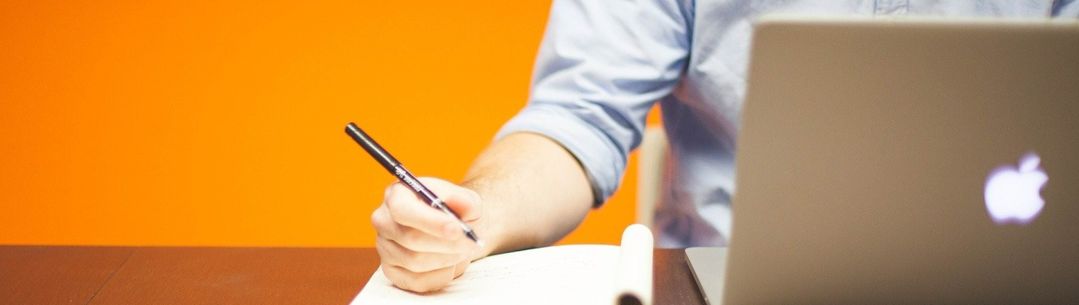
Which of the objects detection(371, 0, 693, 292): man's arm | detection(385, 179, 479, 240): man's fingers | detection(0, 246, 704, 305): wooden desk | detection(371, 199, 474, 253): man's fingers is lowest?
detection(0, 246, 704, 305): wooden desk

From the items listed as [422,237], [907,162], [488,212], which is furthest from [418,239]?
[907,162]

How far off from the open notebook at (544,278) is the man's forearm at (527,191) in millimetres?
43

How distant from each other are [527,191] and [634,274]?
0.32 metres

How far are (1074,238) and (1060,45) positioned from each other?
0.11 metres

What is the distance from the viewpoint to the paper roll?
17.4 inches

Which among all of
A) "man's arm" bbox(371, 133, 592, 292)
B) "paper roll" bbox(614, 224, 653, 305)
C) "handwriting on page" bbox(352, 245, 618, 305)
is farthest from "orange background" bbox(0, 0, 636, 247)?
"paper roll" bbox(614, 224, 653, 305)

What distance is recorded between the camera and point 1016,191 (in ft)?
1.32

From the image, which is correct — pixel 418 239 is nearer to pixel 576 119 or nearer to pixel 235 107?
pixel 576 119

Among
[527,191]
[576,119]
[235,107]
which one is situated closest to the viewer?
[527,191]

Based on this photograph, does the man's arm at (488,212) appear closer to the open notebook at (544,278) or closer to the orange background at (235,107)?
the open notebook at (544,278)

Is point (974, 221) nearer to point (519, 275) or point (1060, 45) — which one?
point (1060, 45)

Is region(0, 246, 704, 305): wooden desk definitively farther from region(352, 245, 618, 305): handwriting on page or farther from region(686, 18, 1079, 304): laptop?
region(686, 18, 1079, 304): laptop

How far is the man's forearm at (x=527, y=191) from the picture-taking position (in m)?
0.71

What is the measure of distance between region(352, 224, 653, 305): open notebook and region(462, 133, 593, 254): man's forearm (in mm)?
43
